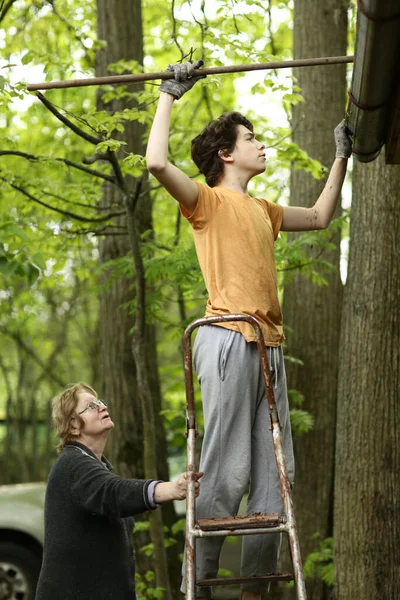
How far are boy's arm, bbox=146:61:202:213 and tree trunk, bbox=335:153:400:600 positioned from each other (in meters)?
2.25

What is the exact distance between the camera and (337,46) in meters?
7.55

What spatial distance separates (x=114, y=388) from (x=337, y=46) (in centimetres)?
349

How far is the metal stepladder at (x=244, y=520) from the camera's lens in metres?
3.09

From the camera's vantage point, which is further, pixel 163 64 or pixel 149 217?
pixel 163 64

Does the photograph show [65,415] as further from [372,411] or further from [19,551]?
[19,551]

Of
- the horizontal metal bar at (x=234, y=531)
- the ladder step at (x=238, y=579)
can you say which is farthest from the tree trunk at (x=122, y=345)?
the horizontal metal bar at (x=234, y=531)

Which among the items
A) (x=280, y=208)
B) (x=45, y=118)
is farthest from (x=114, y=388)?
(x=45, y=118)

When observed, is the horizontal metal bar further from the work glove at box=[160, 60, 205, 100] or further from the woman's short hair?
the work glove at box=[160, 60, 205, 100]

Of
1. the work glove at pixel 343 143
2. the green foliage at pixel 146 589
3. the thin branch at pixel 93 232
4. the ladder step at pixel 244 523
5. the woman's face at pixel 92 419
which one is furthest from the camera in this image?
the thin branch at pixel 93 232

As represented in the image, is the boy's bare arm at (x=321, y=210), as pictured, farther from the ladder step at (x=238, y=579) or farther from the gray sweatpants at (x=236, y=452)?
the ladder step at (x=238, y=579)

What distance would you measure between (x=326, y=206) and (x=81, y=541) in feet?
6.22

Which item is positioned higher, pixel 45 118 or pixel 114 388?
pixel 45 118

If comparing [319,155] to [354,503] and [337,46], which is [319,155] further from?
[354,503]

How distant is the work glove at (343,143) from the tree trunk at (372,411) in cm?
146
